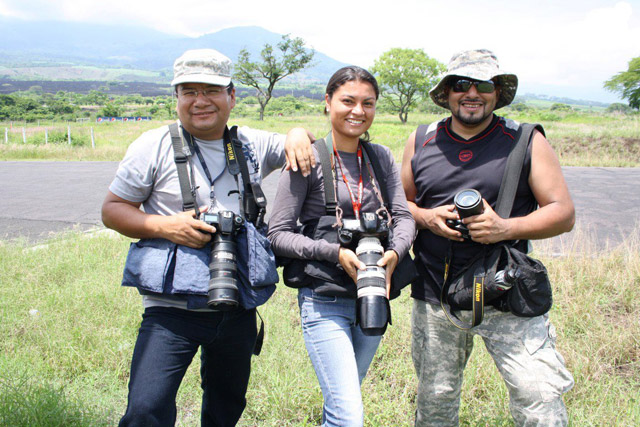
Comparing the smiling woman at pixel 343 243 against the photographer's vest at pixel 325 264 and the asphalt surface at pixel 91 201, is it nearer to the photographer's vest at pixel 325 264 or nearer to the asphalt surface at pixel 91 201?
the photographer's vest at pixel 325 264

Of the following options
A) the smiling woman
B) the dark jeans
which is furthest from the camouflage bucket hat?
the dark jeans

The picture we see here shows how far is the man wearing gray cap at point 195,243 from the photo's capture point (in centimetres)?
215

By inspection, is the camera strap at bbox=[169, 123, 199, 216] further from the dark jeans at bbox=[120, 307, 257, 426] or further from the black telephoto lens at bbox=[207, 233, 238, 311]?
the dark jeans at bbox=[120, 307, 257, 426]

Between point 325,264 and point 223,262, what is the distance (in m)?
0.51

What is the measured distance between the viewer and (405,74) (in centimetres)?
6344

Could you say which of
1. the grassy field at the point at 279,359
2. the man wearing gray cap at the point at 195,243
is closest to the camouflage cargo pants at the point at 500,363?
the grassy field at the point at 279,359

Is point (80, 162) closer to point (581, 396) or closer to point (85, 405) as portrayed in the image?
point (85, 405)

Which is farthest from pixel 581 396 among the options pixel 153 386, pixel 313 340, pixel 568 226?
pixel 153 386

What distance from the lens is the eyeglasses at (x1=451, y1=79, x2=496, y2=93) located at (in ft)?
8.24

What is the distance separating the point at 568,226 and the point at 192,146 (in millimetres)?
2000

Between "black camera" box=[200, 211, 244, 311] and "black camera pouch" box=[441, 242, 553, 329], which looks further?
"black camera pouch" box=[441, 242, 553, 329]

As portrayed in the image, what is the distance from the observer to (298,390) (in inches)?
130

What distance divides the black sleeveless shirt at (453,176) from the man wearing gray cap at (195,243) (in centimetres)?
75

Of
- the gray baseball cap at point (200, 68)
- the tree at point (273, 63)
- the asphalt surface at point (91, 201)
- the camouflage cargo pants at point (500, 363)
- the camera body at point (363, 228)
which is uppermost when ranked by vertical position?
the tree at point (273, 63)
